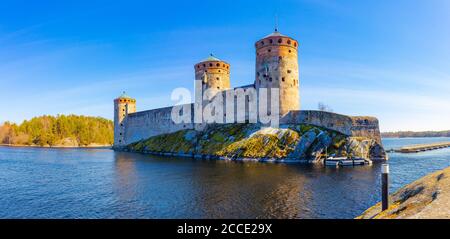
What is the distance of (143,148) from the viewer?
75.3 m

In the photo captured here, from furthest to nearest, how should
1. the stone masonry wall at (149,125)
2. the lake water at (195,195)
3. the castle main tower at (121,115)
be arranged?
the castle main tower at (121,115), the stone masonry wall at (149,125), the lake water at (195,195)

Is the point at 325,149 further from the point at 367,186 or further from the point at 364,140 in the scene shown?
the point at 367,186

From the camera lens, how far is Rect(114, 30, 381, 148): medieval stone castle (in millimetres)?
45500

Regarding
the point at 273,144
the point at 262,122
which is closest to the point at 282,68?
the point at 262,122

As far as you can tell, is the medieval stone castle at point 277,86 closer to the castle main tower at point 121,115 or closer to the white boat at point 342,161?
the white boat at point 342,161

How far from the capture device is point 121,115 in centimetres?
8894

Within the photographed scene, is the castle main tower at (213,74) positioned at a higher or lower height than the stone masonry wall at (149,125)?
higher

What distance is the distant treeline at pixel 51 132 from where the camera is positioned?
119 metres

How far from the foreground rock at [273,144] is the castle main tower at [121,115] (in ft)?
111

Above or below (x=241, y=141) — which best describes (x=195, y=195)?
below

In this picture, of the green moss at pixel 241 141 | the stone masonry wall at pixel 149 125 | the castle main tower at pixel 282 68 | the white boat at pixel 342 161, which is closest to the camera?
the white boat at pixel 342 161

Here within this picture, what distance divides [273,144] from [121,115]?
59.1 metres

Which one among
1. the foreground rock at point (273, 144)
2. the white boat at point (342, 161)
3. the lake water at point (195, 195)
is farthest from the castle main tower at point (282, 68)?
the lake water at point (195, 195)

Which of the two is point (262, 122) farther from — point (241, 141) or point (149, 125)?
point (149, 125)
